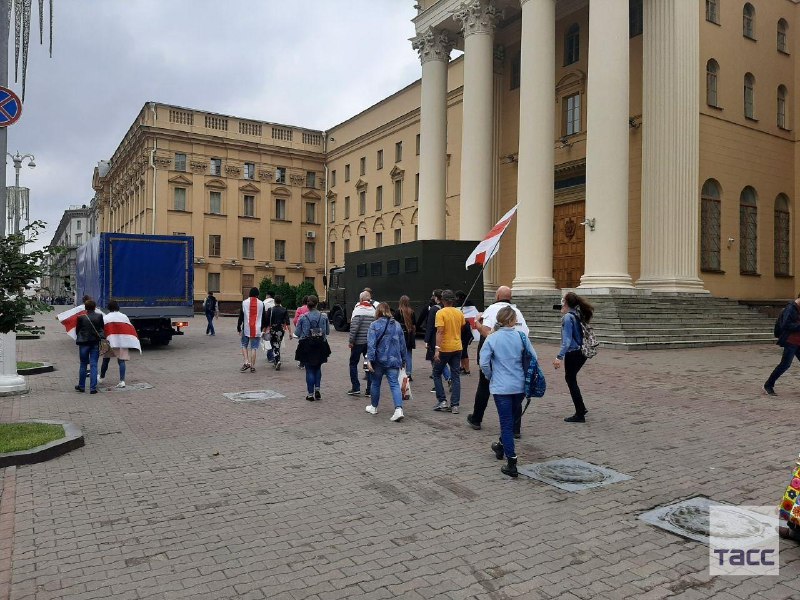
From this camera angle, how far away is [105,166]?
74125mm

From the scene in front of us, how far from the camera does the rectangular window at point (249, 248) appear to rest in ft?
168

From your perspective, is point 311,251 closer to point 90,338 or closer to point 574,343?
point 90,338

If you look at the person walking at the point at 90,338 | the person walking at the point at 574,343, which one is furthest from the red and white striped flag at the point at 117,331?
the person walking at the point at 574,343

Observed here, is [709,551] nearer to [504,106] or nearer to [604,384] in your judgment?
[604,384]

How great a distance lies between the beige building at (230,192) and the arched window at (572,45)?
29.2 meters

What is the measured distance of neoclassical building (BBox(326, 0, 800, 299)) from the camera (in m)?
21.7

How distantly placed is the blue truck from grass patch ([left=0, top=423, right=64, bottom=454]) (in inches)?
447

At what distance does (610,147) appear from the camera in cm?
2133

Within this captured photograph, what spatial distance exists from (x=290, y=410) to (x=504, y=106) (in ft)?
88.9

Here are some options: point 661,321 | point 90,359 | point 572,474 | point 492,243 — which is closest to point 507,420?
point 572,474

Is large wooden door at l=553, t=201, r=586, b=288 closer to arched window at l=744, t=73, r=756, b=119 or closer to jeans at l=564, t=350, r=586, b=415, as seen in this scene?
arched window at l=744, t=73, r=756, b=119

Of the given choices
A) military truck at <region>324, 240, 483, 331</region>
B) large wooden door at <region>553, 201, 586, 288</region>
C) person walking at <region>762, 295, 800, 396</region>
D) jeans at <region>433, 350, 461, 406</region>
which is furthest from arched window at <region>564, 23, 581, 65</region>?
jeans at <region>433, 350, 461, 406</region>

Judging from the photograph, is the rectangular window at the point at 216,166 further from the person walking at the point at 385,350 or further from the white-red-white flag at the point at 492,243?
the person walking at the point at 385,350

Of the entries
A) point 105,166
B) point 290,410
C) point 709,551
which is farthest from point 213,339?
point 105,166
